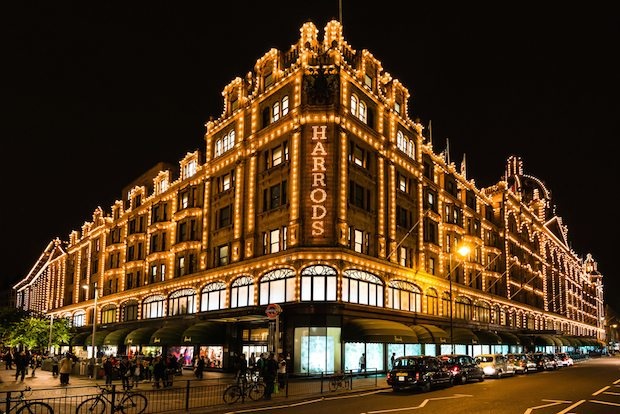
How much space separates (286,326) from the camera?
4128 centimetres

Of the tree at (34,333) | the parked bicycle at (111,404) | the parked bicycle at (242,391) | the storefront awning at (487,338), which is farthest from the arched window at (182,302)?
the parked bicycle at (111,404)

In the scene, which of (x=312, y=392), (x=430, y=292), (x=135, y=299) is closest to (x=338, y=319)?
(x=312, y=392)

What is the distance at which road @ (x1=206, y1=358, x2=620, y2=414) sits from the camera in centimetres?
2180

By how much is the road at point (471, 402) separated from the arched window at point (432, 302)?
21.1 m

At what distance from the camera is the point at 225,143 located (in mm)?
54812

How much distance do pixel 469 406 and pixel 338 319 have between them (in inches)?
733

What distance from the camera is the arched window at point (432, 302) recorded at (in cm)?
5375

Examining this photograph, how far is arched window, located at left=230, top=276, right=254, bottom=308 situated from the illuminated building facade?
0.51 ft

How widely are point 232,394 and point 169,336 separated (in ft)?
84.0

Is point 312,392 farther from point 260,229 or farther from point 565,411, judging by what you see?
point 260,229

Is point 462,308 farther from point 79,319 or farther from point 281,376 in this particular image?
point 79,319

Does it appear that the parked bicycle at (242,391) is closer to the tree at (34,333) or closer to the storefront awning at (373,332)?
the storefront awning at (373,332)

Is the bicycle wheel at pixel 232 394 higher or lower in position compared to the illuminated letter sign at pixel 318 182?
lower

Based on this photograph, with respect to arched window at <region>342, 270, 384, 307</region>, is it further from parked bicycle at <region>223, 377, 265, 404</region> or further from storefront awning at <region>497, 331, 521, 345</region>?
storefront awning at <region>497, 331, 521, 345</region>
